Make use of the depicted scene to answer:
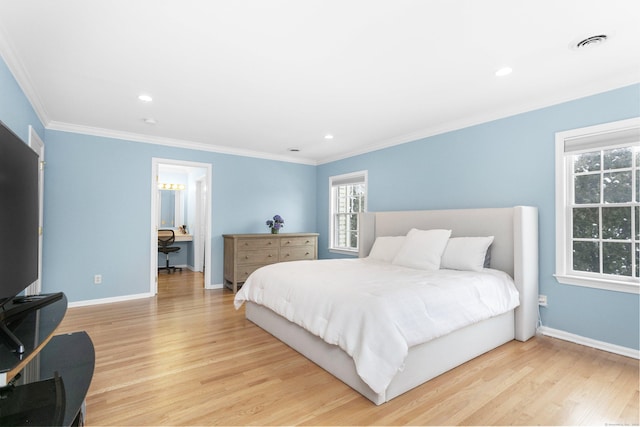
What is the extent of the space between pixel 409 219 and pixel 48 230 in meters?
4.70

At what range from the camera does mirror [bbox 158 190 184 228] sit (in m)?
7.71

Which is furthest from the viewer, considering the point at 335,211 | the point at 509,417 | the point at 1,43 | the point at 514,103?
the point at 335,211

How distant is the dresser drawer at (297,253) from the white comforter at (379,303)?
211cm

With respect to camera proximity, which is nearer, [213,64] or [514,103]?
[213,64]

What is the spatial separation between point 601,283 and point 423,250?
153cm

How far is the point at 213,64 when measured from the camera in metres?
2.51

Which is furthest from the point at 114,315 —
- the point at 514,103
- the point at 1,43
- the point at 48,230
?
the point at 514,103

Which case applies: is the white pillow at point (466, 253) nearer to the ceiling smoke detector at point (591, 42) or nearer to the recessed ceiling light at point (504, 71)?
the recessed ceiling light at point (504, 71)

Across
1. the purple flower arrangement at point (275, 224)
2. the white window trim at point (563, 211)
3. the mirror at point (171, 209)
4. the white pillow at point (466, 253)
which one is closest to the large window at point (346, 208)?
the purple flower arrangement at point (275, 224)

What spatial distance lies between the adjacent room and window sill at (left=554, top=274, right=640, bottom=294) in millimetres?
23

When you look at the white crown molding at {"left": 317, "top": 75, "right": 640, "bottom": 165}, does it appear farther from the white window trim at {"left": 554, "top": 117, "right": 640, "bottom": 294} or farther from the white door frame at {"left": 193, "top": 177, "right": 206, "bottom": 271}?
the white door frame at {"left": 193, "top": 177, "right": 206, "bottom": 271}

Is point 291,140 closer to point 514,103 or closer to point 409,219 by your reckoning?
point 409,219

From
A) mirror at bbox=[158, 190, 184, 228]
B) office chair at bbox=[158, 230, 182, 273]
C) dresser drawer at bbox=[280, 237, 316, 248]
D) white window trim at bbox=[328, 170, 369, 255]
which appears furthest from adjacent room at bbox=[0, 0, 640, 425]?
mirror at bbox=[158, 190, 184, 228]

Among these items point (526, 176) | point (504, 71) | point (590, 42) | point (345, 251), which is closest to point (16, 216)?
point (504, 71)
